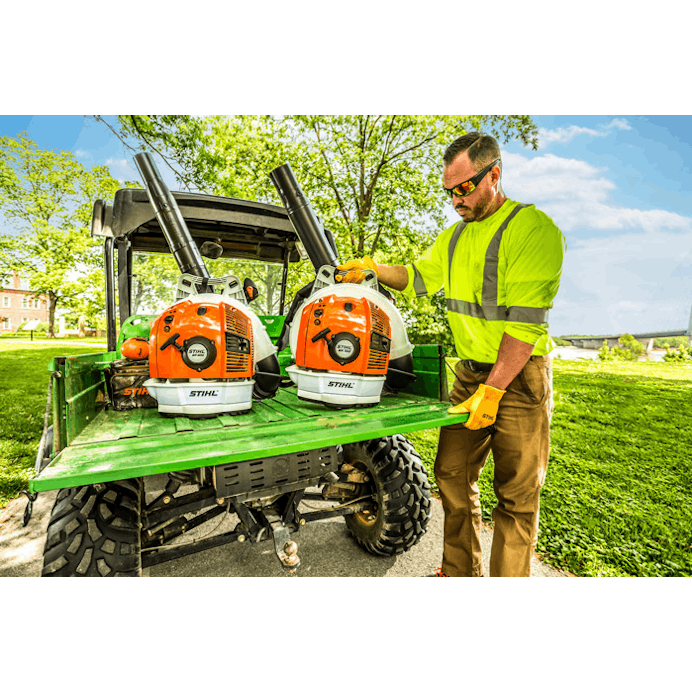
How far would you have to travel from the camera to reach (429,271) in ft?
8.96

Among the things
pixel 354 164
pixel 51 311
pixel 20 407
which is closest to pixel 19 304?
pixel 51 311

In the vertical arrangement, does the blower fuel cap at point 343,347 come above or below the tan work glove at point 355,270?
below

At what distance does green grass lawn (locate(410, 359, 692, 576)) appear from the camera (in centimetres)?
310

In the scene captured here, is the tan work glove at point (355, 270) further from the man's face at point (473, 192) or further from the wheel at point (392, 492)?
the wheel at point (392, 492)

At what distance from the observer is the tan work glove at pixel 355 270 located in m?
2.60

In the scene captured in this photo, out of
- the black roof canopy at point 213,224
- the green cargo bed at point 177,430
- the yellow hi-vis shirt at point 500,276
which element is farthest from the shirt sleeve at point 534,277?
the black roof canopy at point 213,224

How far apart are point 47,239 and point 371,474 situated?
43.9ft

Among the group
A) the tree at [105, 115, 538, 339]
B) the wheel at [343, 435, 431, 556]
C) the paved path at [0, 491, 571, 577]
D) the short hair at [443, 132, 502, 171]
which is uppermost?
the tree at [105, 115, 538, 339]

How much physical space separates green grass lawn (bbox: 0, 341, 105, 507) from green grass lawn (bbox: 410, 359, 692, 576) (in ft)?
13.0

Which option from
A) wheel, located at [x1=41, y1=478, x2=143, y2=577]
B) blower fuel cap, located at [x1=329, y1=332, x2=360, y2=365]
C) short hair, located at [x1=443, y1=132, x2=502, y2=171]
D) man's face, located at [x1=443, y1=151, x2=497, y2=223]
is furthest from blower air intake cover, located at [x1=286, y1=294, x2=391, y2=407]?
wheel, located at [x1=41, y1=478, x2=143, y2=577]

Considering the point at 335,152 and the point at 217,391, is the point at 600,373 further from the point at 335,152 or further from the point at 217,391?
the point at 217,391

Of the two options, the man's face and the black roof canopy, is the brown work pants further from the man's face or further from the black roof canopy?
the black roof canopy

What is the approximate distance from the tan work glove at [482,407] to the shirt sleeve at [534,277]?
31 centimetres

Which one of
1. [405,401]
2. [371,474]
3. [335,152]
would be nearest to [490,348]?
[405,401]
